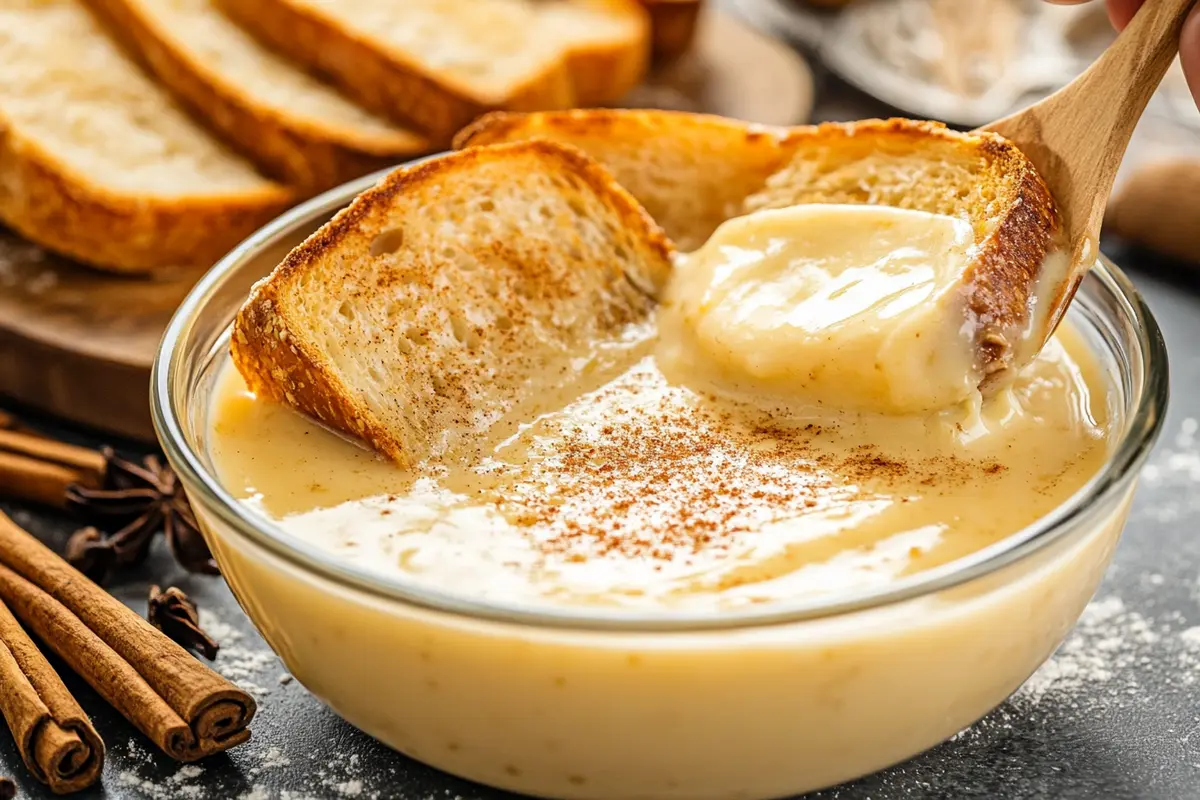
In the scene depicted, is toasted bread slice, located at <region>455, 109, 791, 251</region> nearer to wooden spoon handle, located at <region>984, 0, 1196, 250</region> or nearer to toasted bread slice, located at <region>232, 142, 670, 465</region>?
toasted bread slice, located at <region>232, 142, 670, 465</region>

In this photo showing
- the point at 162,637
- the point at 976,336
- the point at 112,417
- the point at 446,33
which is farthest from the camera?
the point at 446,33

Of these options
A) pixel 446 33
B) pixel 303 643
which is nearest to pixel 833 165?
pixel 303 643

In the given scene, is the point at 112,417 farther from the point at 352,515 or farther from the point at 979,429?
the point at 979,429

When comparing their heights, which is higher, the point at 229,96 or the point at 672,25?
the point at 229,96

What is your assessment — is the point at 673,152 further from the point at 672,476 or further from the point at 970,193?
the point at 672,476

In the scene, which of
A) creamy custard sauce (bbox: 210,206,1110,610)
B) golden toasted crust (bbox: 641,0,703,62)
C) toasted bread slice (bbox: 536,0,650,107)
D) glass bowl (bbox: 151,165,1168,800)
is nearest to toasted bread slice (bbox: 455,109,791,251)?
creamy custard sauce (bbox: 210,206,1110,610)

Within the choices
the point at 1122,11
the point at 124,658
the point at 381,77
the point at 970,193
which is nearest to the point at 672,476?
the point at 970,193
